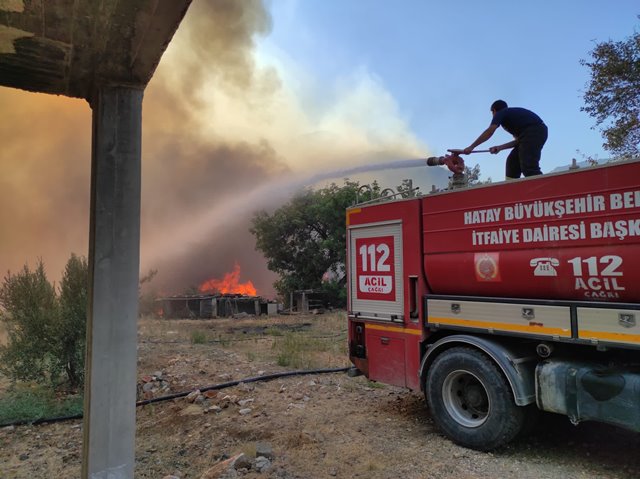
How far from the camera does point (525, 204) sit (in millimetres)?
4273

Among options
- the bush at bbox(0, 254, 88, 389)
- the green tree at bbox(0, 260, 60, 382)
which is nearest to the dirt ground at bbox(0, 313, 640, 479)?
the bush at bbox(0, 254, 88, 389)

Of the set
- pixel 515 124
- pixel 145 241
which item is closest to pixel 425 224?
pixel 515 124

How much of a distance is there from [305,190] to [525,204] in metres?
22.9

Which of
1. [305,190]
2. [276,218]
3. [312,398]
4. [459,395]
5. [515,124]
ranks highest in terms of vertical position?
[305,190]

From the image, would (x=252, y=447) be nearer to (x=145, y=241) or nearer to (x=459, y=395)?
(x=459, y=395)

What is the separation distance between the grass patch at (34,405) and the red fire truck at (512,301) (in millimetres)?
4614

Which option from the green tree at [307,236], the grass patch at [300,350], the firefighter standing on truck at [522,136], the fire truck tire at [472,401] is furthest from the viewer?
the green tree at [307,236]

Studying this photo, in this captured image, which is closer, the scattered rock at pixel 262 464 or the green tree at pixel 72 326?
the scattered rock at pixel 262 464

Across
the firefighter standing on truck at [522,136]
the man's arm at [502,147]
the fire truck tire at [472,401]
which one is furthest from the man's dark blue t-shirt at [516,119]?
the fire truck tire at [472,401]

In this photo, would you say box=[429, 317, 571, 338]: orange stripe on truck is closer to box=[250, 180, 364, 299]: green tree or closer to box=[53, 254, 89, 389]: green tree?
box=[53, 254, 89, 389]: green tree

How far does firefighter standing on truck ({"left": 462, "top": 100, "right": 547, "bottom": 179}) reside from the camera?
529cm

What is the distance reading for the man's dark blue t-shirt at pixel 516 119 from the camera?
5391mm

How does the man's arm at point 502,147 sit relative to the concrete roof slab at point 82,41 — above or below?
below

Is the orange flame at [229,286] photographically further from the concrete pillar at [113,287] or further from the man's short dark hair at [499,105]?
the concrete pillar at [113,287]
